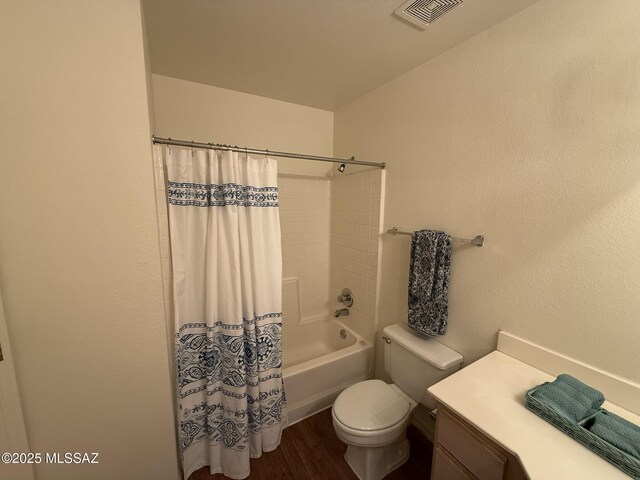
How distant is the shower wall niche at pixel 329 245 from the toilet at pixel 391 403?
460 millimetres

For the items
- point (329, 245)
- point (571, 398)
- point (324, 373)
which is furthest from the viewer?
point (329, 245)

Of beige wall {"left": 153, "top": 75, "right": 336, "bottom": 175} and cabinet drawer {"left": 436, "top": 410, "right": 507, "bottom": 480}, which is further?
beige wall {"left": 153, "top": 75, "right": 336, "bottom": 175}

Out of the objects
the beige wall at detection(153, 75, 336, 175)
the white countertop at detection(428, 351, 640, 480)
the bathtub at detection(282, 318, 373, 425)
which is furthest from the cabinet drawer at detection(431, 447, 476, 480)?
the beige wall at detection(153, 75, 336, 175)

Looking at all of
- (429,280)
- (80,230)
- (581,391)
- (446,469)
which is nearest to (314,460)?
(446,469)

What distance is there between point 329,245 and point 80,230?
6.02 ft

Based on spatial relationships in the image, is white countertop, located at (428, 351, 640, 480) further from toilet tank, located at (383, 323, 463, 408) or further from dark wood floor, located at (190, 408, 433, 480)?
dark wood floor, located at (190, 408, 433, 480)

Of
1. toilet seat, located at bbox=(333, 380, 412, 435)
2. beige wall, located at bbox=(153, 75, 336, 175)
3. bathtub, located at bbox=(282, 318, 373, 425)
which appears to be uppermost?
beige wall, located at bbox=(153, 75, 336, 175)

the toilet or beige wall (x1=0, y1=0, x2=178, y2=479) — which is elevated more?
beige wall (x1=0, y1=0, x2=178, y2=479)

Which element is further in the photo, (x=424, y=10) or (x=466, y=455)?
(x=424, y=10)

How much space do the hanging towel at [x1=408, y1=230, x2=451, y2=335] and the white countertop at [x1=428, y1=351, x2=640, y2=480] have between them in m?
0.30

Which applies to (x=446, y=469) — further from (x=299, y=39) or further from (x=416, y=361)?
(x=299, y=39)

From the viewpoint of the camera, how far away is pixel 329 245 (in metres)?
2.47

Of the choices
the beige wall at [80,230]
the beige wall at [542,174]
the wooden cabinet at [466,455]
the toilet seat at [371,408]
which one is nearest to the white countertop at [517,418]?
the wooden cabinet at [466,455]

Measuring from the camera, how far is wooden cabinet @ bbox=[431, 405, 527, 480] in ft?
2.64
